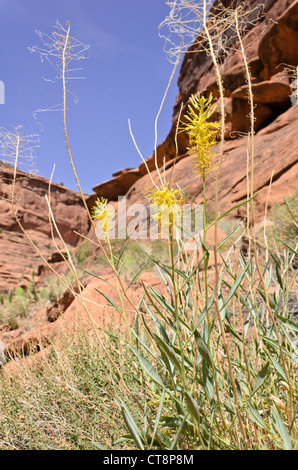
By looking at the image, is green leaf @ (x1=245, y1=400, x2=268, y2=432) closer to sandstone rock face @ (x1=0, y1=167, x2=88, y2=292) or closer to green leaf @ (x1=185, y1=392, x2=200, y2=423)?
green leaf @ (x1=185, y1=392, x2=200, y2=423)

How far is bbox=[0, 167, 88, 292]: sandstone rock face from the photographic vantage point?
2118 centimetres

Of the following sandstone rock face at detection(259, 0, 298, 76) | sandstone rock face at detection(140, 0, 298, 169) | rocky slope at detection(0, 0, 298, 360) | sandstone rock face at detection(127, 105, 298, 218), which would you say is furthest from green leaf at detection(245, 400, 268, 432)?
sandstone rock face at detection(259, 0, 298, 76)

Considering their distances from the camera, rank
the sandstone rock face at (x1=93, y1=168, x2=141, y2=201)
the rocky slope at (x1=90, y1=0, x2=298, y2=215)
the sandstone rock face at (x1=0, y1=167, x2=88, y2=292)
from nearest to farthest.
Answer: the rocky slope at (x1=90, y1=0, x2=298, y2=215), the sandstone rock face at (x1=0, y1=167, x2=88, y2=292), the sandstone rock face at (x1=93, y1=168, x2=141, y2=201)

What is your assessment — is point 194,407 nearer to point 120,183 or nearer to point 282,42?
point 282,42

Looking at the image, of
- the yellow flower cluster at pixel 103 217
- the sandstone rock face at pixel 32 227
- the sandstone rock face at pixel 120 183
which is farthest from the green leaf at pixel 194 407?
the sandstone rock face at pixel 120 183

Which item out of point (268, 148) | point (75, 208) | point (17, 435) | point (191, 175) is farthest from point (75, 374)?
point (75, 208)

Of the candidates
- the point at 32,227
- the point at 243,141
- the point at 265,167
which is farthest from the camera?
the point at 32,227

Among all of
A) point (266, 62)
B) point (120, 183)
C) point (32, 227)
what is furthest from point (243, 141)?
point (32, 227)

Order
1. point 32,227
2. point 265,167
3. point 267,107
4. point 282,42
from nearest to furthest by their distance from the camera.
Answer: point 265,167
point 282,42
point 267,107
point 32,227

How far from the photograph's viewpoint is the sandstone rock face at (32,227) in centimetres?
2118

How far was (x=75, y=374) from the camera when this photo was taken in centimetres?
199

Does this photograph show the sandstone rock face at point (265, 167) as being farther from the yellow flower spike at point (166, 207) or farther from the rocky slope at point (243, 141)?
the yellow flower spike at point (166, 207)

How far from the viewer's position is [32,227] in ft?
115

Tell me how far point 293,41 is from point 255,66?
2335 mm
